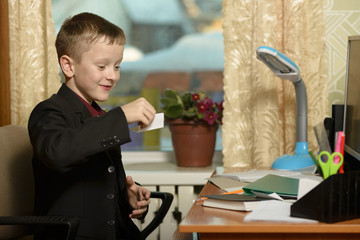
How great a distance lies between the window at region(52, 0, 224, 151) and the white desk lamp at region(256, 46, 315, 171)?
0.76 metres

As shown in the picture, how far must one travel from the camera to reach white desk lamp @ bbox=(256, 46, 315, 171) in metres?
1.66

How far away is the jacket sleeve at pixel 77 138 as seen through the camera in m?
1.13

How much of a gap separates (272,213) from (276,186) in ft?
0.79

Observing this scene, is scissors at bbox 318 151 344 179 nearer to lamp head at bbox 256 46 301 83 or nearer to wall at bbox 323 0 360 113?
lamp head at bbox 256 46 301 83

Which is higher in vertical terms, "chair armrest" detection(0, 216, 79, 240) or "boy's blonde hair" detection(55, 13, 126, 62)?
"boy's blonde hair" detection(55, 13, 126, 62)

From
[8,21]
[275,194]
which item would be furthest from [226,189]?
[8,21]

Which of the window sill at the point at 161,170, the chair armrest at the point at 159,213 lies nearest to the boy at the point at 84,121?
the chair armrest at the point at 159,213

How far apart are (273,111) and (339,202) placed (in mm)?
1162

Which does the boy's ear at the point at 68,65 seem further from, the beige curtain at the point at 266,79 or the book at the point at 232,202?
the beige curtain at the point at 266,79

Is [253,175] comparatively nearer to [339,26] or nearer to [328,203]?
[328,203]

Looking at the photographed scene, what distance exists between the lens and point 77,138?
3.73ft

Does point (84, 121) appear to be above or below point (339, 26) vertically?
below

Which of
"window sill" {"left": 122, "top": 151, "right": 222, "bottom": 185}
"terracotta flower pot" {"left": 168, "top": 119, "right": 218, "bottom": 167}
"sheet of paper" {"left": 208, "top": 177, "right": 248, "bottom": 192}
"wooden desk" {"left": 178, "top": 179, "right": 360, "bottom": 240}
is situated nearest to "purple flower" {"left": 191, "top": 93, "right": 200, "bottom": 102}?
"terracotta flower pot" {"left": 168, "top": 119, "right": 218, "bottom": 167}

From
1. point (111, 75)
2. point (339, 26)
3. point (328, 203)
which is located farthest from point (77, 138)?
point (339, 26)
